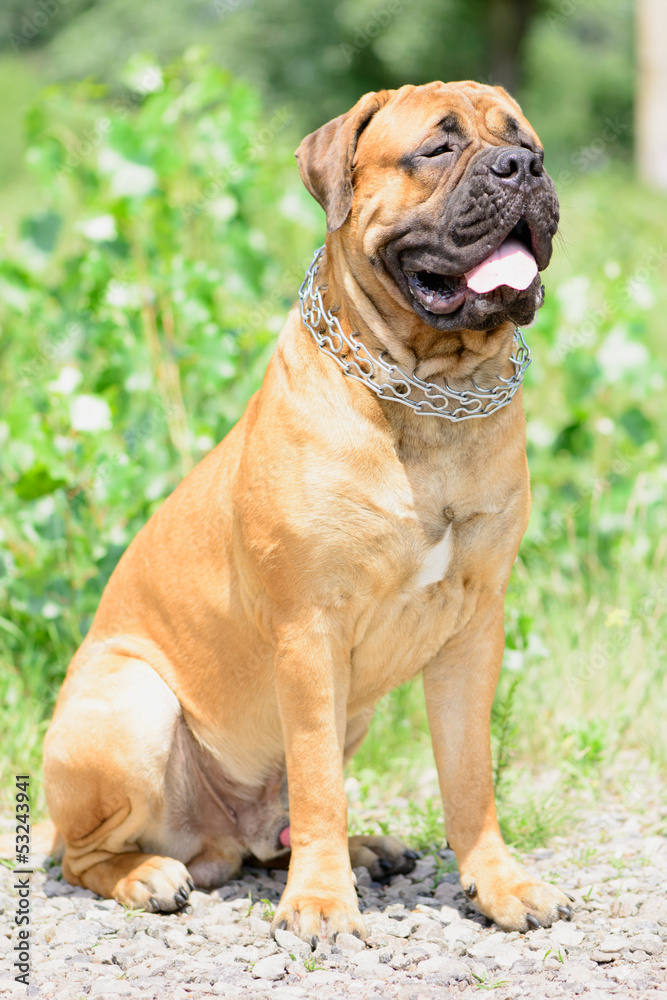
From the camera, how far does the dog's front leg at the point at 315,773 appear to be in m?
2.55

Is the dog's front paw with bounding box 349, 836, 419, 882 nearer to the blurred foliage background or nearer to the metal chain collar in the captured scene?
the blurred foliage background

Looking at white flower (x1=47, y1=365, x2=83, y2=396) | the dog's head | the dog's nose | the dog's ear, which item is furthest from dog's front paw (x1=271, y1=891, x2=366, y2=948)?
white flower (x1=47, y1=365, x2=83, y2=396)

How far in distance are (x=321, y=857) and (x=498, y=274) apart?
4.93 feet

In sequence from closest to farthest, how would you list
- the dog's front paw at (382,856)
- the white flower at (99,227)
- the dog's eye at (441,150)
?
the dog's eye at (441,150)
the dog's front paw at (382,856)
the white flower at (99,227)

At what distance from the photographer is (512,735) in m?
3.28

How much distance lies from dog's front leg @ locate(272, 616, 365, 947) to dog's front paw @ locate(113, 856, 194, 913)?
1.18 ft

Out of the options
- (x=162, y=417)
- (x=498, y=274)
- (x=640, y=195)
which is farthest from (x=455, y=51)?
(x=498, y=274)

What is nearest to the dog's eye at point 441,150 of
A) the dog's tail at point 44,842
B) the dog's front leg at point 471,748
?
the dog's front leg at point 471,748

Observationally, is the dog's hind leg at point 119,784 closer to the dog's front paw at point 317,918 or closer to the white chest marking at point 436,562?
→ the dog's front paw at point 317,918

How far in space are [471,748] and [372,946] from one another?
572 millimetres

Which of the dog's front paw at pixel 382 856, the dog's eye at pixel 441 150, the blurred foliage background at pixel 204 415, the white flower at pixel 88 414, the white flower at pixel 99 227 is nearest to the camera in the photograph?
the dog's eye at pixel 441 150

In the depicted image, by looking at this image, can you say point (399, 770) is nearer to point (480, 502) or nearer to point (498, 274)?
point (480, 502)

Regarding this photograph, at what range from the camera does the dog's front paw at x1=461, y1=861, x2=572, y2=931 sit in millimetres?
2639

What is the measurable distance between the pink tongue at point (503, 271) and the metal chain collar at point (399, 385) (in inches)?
11.2
